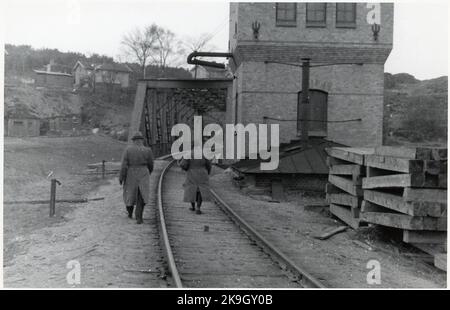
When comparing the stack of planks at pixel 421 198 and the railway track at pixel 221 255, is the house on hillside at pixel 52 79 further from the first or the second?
the stack of planks at pixel 421 198

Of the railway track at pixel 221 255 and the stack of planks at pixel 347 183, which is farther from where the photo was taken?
the stack of planks at pixel 347 183

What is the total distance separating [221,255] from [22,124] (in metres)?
45.1

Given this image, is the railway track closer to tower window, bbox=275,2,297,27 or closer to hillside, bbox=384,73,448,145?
tower window, bbox=275,2,297,27

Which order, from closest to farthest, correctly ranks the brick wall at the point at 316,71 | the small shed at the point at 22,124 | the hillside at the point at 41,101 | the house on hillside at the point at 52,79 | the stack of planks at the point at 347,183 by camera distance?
1. the stack of planks at the point at 347,183
2. the brick wall at the point at 316,71
3. the small shed at the point at 22,124
4. the hillside at the point at 41,101
5. the house on hillside at the point at 52,79

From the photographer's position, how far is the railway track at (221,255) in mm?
6008

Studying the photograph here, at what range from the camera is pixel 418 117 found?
1423 inches

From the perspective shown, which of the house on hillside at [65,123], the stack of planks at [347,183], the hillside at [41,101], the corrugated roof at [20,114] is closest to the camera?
the stack of planks at [347,183]

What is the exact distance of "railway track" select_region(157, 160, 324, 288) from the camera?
237 inches

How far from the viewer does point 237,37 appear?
18.8 meters

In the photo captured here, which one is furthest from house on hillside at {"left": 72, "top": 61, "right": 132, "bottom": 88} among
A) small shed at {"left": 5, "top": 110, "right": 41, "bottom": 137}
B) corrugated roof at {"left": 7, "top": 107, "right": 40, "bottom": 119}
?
small shed at {"left": 5, "top": 110, "right": 41, "bottom": 137}

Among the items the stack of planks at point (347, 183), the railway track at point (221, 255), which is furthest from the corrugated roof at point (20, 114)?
the stack of planks at point (347, 183)

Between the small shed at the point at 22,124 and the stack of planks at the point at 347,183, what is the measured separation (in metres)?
41.1
